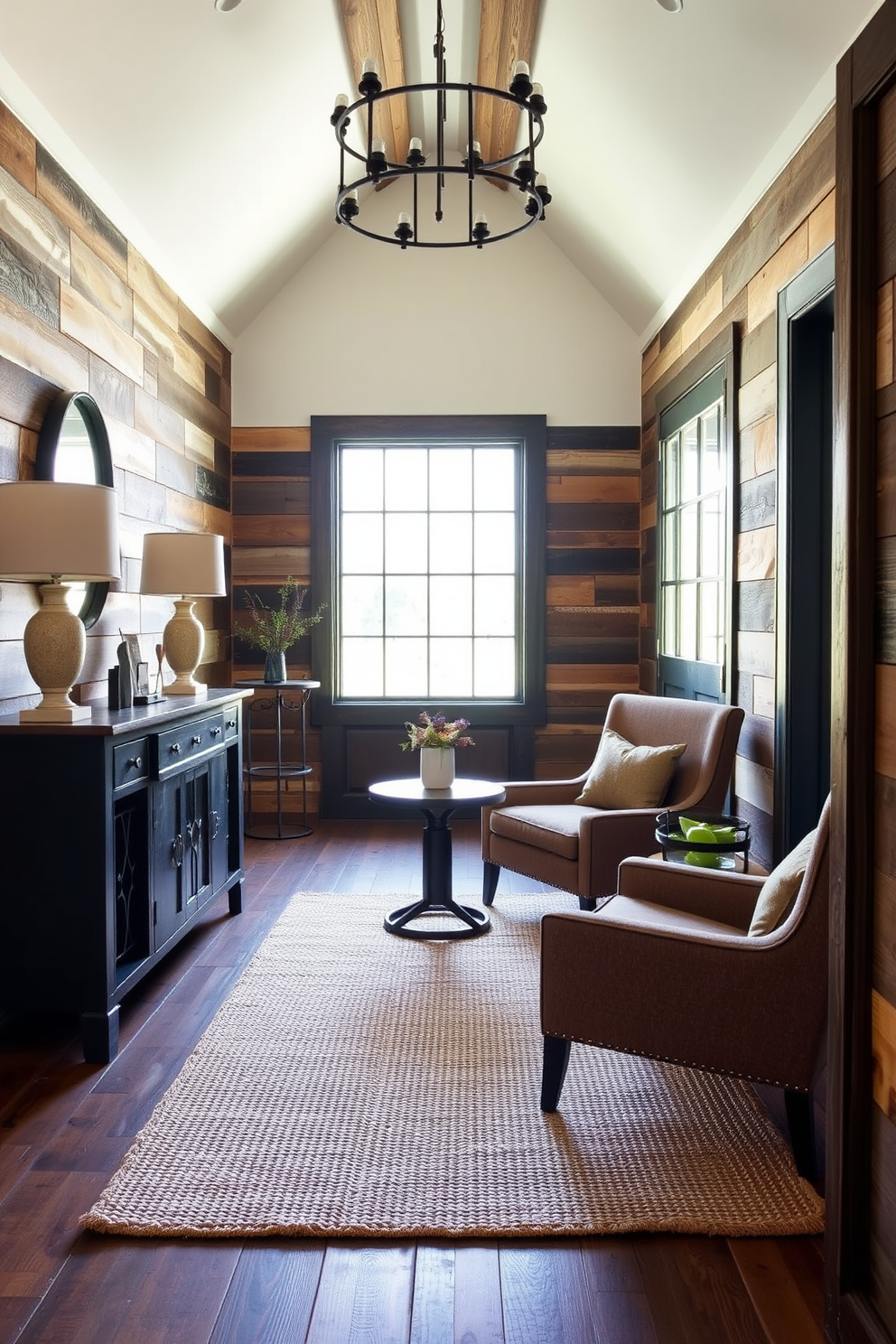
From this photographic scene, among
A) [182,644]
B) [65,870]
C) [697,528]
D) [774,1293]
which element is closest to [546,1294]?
[774,1293]

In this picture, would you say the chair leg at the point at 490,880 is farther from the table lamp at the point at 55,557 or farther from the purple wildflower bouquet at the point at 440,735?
the table lamp at the point at 55,557

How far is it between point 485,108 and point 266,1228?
482 centimetres

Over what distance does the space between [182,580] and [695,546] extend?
2.33 metres

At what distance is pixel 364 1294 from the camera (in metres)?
1.76

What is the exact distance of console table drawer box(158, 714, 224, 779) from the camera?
3.21 m

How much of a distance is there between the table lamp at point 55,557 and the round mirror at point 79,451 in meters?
0.53

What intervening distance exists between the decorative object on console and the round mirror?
189 centimetres

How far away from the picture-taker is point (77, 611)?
3641 mm

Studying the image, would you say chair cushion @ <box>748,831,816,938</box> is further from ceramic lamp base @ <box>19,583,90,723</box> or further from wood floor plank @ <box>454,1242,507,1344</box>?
ceramic lamp base @ <box>19,583,90,723</box>

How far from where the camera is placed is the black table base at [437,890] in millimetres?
3795

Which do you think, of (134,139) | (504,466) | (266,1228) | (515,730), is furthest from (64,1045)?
(504,466)

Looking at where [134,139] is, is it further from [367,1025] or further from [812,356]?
[367,1025]

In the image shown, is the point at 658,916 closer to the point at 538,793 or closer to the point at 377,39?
the point at 538,793

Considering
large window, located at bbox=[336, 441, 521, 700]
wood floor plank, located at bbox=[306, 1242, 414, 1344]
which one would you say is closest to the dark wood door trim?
wood floor plank, located at bbox=[306, 1242, 414, 1344]
